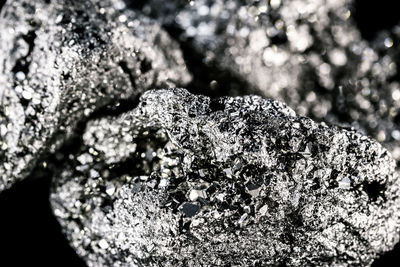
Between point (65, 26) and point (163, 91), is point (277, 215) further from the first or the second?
point (65, 26)

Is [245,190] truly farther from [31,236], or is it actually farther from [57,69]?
[31,236]


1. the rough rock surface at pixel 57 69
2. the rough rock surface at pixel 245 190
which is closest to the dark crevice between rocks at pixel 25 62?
the rough rock surface at pixel 57 69

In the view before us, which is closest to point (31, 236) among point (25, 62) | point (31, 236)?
point (31, 236)

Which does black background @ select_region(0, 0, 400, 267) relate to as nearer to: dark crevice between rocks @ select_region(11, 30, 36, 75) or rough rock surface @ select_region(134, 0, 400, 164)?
dark crevice between rocks @ select_region(11, 30, 36, 75)

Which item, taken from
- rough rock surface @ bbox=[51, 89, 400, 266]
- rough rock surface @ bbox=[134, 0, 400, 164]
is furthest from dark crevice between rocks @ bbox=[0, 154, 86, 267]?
rough rock surface @ bbox=[134, 0, 400, 164]

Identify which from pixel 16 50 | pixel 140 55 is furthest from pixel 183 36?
pixel 16 50

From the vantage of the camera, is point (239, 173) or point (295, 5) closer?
point (239, 173)
